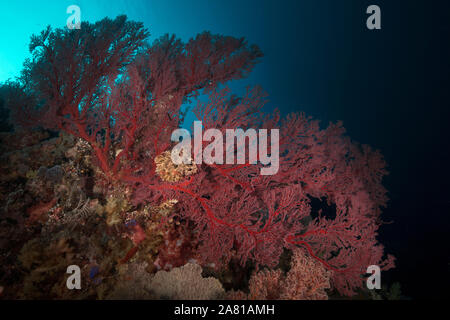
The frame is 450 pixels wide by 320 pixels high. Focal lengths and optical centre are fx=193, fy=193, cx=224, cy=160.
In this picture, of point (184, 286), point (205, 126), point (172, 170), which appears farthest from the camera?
point (172, 170)

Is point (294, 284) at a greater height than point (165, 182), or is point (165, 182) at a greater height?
point (165, 182)

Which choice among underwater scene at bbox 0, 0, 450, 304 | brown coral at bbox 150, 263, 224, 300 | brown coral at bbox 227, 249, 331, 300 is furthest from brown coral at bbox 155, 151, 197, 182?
brown coral at bbox 227, 249, 331, 300

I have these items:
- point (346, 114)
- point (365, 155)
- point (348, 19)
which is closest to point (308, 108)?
point (346, 114)

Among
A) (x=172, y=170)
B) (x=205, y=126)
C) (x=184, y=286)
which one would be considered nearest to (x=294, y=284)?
(x=184, y=286)

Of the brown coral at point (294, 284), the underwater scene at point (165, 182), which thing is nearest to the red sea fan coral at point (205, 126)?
the underwater scene at point (165, 182)

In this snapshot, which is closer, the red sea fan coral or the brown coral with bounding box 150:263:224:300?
the brown coral with bounding box 150:263:224:300

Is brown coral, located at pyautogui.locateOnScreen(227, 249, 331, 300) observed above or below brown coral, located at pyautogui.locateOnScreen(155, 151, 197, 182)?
below

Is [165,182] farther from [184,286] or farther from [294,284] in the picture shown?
[294,284]

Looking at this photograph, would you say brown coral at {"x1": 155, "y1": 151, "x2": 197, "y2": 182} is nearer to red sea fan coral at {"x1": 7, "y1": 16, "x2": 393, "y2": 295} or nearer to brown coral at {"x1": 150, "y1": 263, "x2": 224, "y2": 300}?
red sea fan coral at {"x1": 7, "y1": 16, "x2": 393, "y2": 295}

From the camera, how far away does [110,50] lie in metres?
4.25

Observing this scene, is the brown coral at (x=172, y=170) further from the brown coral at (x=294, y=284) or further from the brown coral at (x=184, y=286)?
the brown coral at (x=294, y=284)

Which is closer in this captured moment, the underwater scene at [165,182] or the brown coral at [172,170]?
the underwater scene at [165,182]
